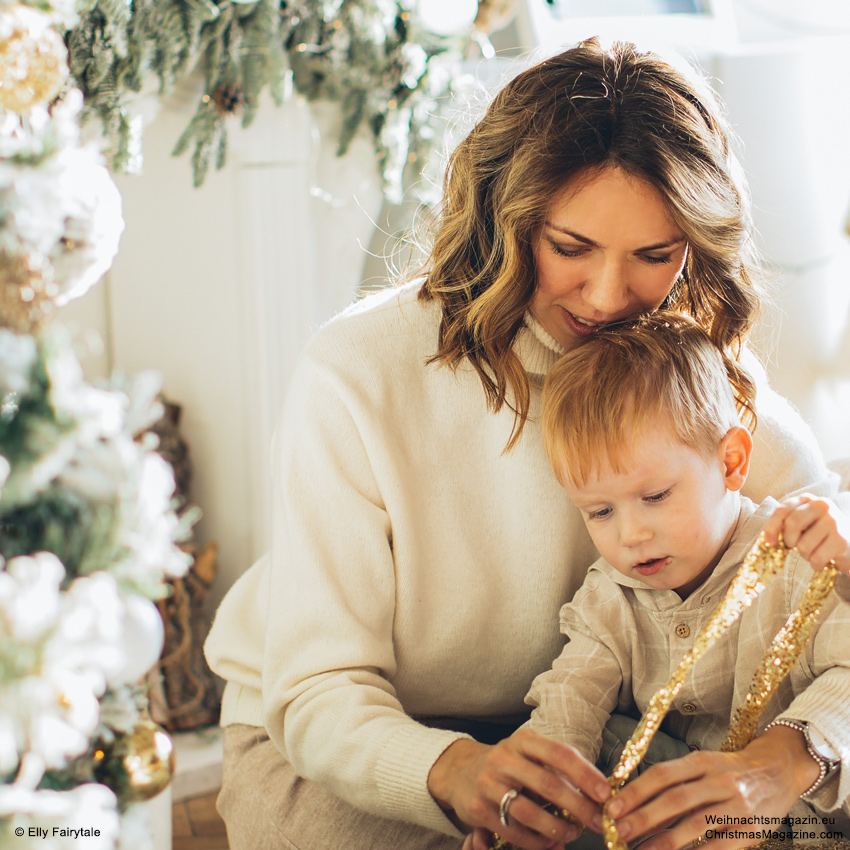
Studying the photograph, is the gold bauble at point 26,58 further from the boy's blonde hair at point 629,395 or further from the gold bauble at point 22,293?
the boy's blonde hair at point 629,395

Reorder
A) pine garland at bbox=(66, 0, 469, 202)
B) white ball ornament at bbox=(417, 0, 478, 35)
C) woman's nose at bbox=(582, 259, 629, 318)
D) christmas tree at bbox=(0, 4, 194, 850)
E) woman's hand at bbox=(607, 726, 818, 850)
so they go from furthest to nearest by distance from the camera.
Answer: white ball ornament at bbox=(417, 0, 478, 35)
pine garland at bbox=(66, 0, 469, 202)
woman's nose at bbox=(582, 259, 629, 318)
woman's hand at bbox=(607, 726, 818, 850)
christmas tree at bbox=(0, 4, 194, 850)

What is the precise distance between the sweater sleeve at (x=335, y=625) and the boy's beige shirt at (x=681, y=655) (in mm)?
193

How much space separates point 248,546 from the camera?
7.42 ft

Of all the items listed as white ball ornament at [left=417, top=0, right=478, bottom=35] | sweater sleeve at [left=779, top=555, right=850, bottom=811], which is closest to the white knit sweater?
sweater sleeve at [left=779, top=555, right=850, bottom=811]

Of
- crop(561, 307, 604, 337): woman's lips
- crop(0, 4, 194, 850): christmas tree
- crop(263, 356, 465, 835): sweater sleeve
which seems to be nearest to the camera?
crop(0, 4, 194, 850): christmas tree

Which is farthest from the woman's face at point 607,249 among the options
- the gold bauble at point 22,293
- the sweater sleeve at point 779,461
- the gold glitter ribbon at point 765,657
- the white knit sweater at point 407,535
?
the gold bauble at point 22,293

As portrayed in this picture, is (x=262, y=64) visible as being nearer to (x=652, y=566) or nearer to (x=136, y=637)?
(x=652, y=566)

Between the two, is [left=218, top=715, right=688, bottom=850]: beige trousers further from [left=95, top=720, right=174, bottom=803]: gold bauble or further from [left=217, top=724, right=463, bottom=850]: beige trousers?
[left=95, top=720, right=174, bottom=803]: gold bauble

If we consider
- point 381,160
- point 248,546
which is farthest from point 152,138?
point 248,546

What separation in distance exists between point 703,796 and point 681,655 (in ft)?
0.87

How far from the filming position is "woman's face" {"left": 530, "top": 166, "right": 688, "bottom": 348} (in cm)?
107

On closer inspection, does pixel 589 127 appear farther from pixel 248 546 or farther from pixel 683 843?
pixel 248 546

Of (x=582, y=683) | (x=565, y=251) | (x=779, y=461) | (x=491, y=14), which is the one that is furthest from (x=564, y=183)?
(x=491, y=14)

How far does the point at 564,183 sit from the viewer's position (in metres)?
1.09
